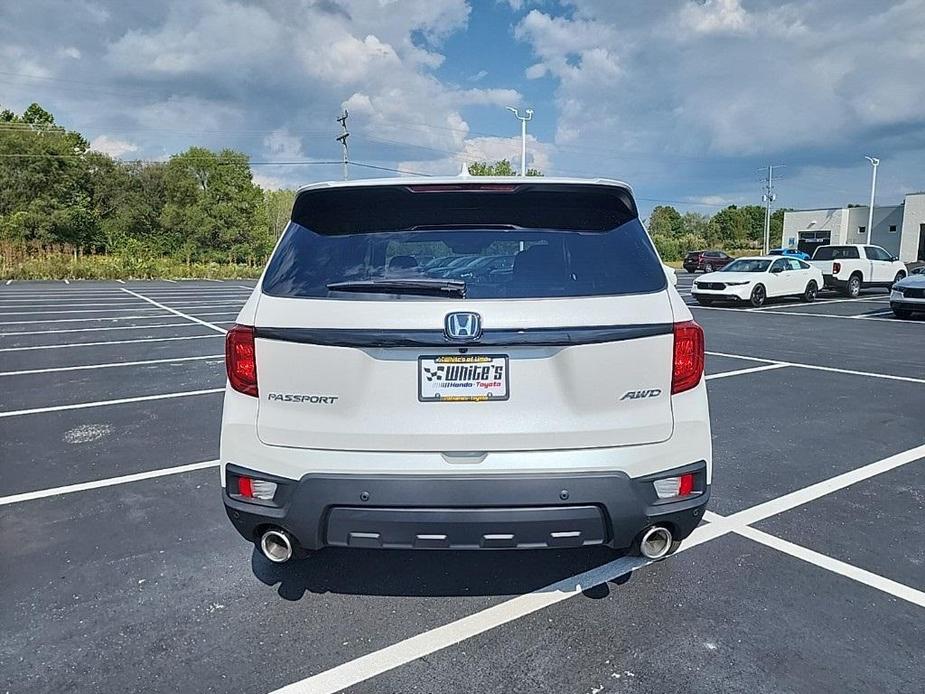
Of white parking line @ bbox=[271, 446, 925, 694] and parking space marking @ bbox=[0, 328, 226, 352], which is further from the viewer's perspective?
parking space marking @ bbox=[0, 328, 226, 352]

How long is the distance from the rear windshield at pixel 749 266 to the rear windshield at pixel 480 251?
1864 centimetres

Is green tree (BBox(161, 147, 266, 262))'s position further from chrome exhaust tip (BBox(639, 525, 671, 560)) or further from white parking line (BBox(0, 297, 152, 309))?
chrome exhaust tip (BBox(639, 525, 671, 560))

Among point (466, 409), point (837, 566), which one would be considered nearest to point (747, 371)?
point (837, 566)

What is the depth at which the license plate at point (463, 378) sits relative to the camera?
2369mm

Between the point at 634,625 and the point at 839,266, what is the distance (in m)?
23.1

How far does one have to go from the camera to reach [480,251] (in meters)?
2.66

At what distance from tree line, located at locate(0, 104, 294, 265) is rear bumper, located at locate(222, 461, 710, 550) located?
43080 mm

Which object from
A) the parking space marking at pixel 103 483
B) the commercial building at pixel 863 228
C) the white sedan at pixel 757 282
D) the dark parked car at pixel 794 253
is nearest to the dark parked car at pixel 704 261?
the dark parked car at pixel 794 253

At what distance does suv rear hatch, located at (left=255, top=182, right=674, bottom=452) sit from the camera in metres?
2.36

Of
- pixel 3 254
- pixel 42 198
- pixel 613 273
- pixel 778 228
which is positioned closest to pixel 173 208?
pixel 42 198

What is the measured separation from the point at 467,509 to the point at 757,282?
18.6m

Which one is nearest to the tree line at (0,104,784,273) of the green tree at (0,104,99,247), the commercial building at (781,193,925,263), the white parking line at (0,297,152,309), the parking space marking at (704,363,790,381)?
the green tree at (0,104,99,247)

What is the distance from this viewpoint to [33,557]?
133 inches

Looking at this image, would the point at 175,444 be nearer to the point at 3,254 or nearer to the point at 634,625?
the point at 634,625
